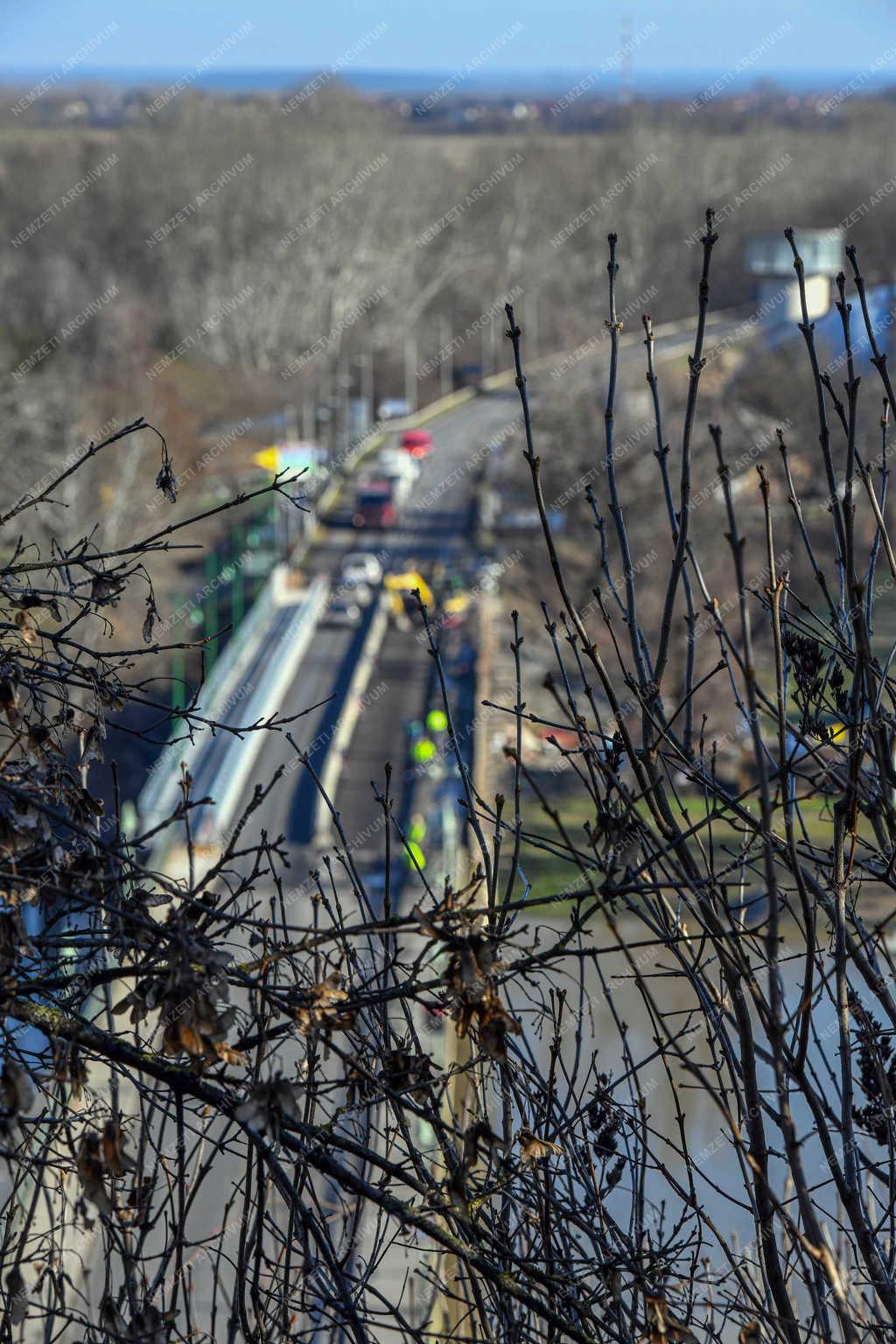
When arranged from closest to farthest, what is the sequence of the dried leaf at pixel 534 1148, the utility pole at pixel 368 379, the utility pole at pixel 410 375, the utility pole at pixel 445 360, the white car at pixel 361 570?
the dried leaf at pixel 534 1148
the white car at pixel 361 570
the utility pole at pixel 368 379
the utility pole at pixel 410 375
the utility pole at pixel 445 360

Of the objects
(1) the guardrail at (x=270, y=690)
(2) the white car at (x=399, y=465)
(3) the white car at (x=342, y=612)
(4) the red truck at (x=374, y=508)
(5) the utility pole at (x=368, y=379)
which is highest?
(5) the utility pole at (x=368, y=379)

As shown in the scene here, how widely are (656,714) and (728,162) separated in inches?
2258

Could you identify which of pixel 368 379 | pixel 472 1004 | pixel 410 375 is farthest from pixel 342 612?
pixel 472 1004

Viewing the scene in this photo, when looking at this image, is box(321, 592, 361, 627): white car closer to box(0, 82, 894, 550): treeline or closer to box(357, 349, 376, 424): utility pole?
box(0, 82, 894, 550): treeline

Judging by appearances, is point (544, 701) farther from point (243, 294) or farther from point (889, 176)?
point (889, 176)

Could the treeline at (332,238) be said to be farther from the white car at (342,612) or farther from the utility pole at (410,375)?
the white car at (342,612)

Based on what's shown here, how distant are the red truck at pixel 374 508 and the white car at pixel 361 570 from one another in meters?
2.64

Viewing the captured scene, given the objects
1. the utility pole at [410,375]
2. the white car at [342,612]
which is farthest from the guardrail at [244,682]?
the utility pole at [410,375]

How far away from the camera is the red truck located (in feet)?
97.2

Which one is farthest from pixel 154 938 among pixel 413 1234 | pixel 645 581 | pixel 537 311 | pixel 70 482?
pixel 537 311

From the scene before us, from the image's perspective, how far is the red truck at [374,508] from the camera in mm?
29625

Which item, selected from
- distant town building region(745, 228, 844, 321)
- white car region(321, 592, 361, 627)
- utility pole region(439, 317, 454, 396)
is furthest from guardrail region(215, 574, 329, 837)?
utility pole region(439, 317, 454, 396)

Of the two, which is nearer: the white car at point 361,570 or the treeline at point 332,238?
the white car at point 361,570

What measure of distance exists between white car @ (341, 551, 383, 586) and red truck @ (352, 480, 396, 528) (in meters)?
2.64
